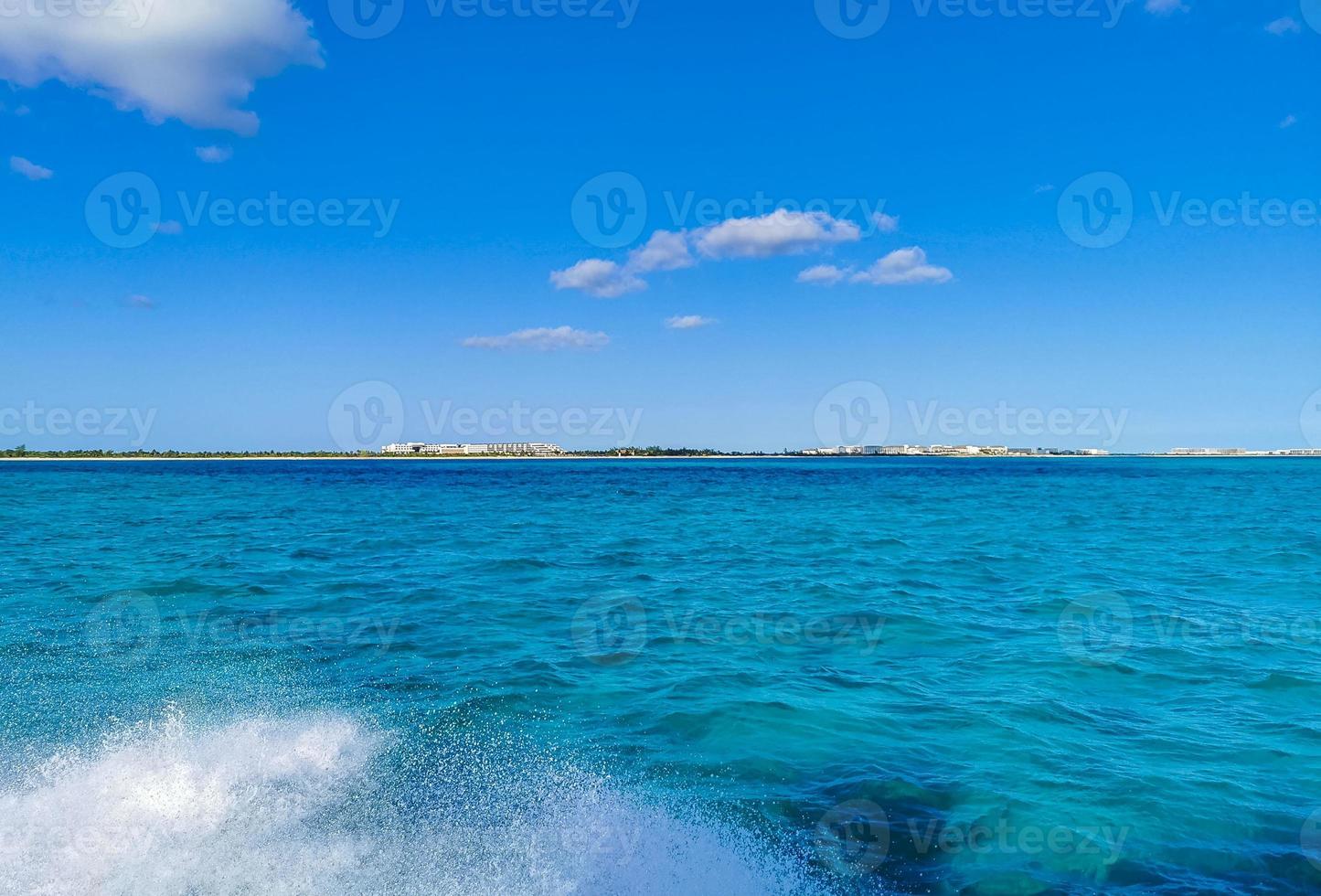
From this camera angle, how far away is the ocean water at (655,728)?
718 centimetres

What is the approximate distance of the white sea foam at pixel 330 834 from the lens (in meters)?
6.73

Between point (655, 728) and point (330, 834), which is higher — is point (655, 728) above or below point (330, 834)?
below

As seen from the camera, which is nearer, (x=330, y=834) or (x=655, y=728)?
(x=330, y=834)

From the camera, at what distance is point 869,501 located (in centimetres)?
5903

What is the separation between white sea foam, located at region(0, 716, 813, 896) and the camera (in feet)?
22.1

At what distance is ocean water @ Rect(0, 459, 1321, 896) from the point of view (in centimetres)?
718

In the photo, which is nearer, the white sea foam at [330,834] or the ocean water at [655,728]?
the white sea foam at [330,834]

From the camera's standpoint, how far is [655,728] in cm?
1073

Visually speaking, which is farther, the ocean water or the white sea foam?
the ocean water

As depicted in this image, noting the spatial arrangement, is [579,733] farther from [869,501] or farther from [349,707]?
[869,501]

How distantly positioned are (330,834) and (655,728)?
4.60 meters

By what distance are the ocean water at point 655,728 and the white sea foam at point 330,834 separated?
0.12 ft

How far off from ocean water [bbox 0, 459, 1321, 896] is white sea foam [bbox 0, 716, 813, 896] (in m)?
0.04

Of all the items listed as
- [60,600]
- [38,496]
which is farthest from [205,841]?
[38,496]
